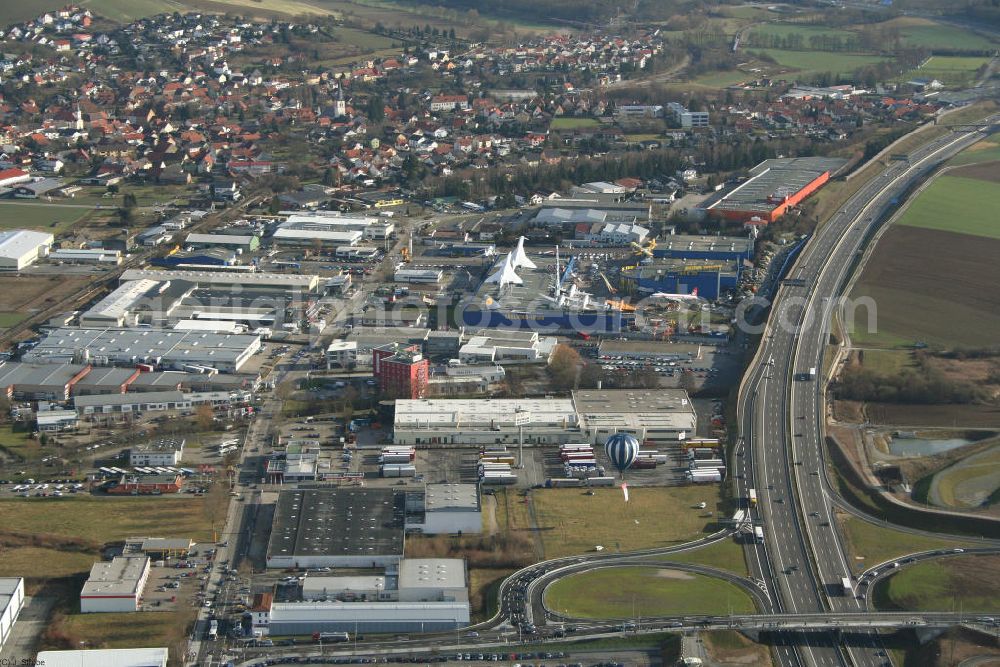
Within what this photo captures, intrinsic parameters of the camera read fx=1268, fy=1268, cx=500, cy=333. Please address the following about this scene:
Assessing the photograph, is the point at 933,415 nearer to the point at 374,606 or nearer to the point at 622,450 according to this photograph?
the point at 622,450

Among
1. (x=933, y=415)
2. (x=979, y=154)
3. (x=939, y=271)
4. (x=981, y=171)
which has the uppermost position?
(x=979, y=154)

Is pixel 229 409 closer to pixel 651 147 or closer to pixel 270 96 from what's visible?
pixel 651 147

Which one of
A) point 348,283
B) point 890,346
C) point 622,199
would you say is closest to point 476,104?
point 622,199

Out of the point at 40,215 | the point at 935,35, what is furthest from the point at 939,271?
the point at 935,35

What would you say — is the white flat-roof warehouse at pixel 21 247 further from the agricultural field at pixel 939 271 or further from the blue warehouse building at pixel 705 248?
the agricultural field at pixel 939 271

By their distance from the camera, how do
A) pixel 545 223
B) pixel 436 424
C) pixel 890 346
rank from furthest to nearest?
pixel 545 223, pixel 890 346, pixel 436 424

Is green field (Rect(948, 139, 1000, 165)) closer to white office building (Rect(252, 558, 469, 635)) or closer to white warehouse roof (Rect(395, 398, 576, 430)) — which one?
white warehouse roof (Rect(395, 398, 576, 430))

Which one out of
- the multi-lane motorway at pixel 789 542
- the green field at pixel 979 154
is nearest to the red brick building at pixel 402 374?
the multi-lane motorway at pixel 789 542
